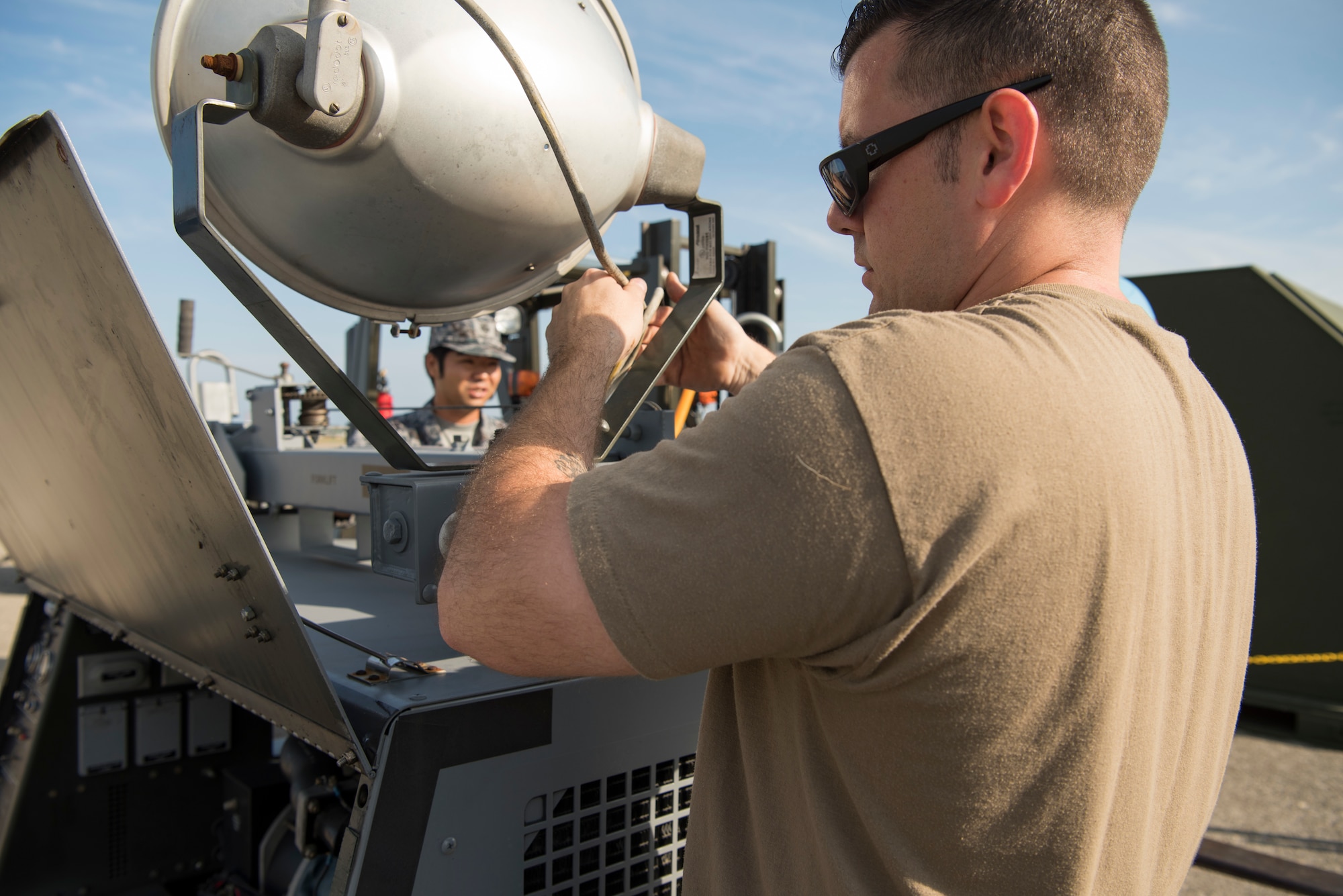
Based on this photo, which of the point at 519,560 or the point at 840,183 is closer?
the point at 519,560

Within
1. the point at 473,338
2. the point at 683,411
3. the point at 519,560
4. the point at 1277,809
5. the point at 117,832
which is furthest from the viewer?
the point at 473,338

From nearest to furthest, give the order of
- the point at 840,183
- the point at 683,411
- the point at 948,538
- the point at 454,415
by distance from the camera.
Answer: the point at 948,538, the point at 840,183, the point at 683,411, the point at 454,415

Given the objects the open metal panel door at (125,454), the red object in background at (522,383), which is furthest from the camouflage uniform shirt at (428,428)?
the open metal panel door at (125,454)

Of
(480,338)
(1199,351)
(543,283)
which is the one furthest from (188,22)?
(1199,351)

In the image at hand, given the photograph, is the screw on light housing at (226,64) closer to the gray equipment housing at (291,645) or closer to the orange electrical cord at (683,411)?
the gray equipment housing at (291,645)

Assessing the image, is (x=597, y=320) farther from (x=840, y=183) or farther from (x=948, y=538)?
(x=948, y=538)

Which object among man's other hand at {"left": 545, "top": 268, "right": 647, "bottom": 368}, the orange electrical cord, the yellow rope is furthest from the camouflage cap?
the yellow rope

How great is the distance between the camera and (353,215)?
109 cm

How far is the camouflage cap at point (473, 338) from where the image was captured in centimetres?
443

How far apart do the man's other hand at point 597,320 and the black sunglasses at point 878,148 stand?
299mm

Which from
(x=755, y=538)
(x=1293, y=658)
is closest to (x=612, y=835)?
(x=755, y=538)

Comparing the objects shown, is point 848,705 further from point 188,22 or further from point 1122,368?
point 188,22

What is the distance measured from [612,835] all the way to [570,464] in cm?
64

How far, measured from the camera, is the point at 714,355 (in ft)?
5.16
